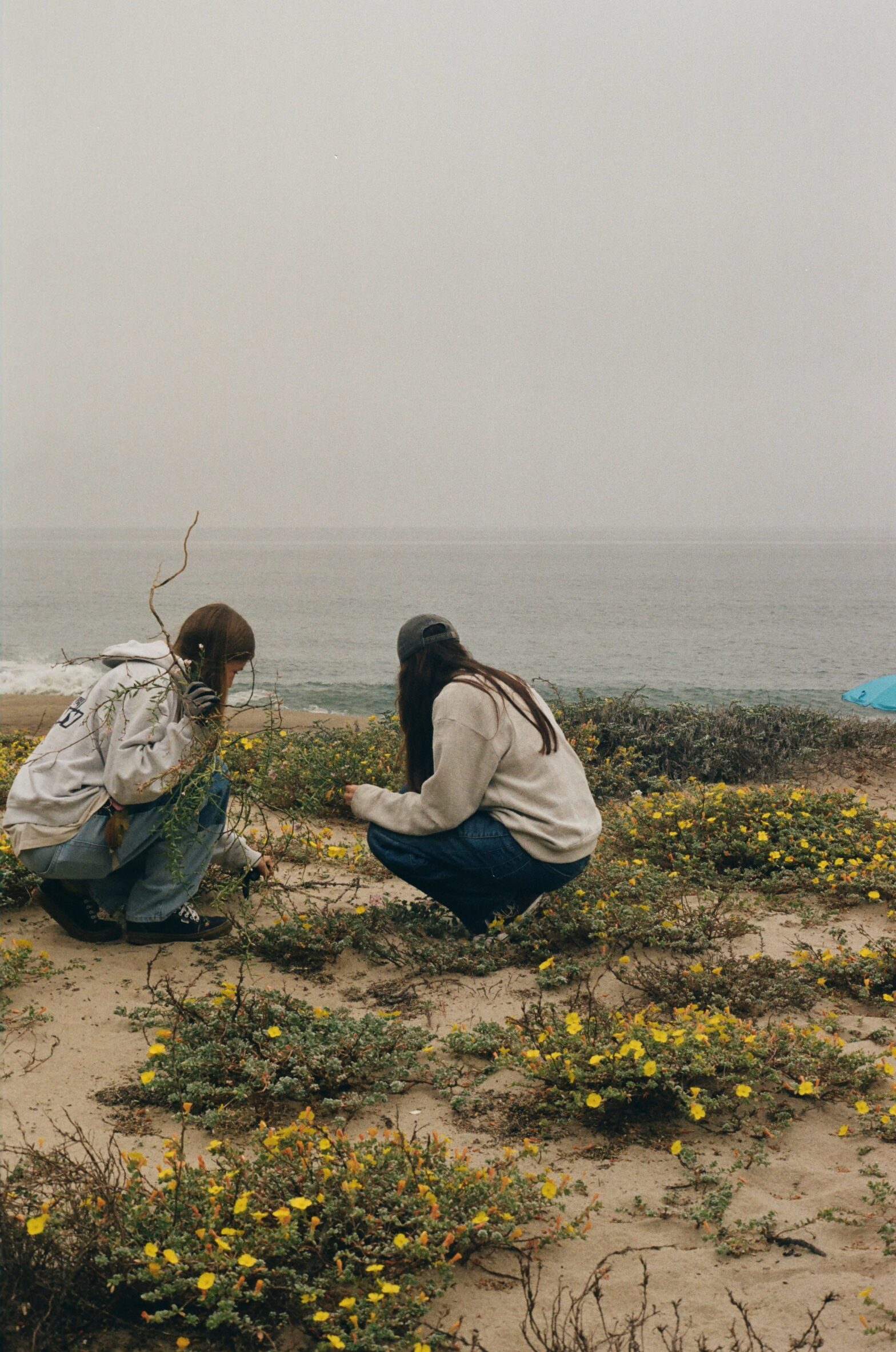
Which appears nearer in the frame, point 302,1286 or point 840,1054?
point 302,1286

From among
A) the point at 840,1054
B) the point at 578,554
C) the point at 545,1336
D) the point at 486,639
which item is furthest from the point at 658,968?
the point at 578,554

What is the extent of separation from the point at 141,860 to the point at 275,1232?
2.48 meters

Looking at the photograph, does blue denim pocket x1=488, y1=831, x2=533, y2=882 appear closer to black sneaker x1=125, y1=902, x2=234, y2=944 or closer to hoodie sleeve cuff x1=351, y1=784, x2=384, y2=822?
hoodie sleeve cuff x1=351, y1=784, x2=384, y2=822

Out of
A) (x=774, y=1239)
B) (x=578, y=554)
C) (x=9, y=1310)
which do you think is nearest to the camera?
(x=9, y=1310)

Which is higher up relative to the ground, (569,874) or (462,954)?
(569,874)

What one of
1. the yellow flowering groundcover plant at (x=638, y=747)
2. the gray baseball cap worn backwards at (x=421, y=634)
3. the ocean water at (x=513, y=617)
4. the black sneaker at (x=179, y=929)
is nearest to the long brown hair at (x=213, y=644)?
the ocean water at (x=513, y=617)

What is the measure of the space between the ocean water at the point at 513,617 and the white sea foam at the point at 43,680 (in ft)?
0.31

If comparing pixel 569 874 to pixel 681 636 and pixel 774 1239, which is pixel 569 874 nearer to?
pixel 774 1239

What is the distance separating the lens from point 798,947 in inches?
187

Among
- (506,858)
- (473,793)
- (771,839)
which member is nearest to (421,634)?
(473,793)

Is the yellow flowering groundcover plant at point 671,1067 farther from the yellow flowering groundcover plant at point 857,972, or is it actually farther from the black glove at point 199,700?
the black glove at point 199,700

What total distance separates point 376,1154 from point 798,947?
8.41 ft

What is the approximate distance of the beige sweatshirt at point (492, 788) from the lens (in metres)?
4.45

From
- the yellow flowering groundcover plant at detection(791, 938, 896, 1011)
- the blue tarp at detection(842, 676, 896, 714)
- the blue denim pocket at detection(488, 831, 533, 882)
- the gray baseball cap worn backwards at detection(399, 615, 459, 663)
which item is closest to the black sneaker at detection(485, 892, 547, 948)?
Result: the blue denim pocket at detection(488, 831, 533, 882)
